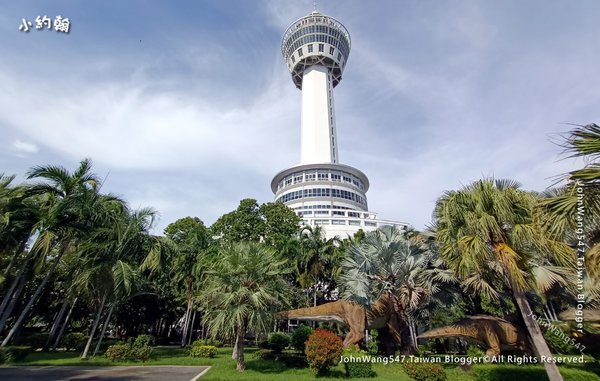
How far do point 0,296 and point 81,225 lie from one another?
7.15 m

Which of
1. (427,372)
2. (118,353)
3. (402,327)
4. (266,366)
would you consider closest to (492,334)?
(427,372)

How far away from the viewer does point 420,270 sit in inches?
698

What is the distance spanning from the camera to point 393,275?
17.4 m

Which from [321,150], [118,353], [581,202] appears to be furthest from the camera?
[321,150]

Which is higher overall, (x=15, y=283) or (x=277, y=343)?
(x=15, y=283)

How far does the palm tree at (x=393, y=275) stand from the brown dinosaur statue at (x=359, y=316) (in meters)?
0.45

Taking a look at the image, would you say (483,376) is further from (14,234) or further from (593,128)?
(14,234)

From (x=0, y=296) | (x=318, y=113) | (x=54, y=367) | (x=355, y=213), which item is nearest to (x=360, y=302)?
(x=54, y=367)

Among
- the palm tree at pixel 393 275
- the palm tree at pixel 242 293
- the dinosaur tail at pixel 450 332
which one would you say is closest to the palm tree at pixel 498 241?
the dinosaur tail at pixel 450 332

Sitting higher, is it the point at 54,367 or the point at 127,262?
the point at 127,262

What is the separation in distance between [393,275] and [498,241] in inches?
289

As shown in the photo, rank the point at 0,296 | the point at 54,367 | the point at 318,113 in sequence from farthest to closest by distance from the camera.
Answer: the point at 318,113 < the point at 0,296 < the point at 54,367

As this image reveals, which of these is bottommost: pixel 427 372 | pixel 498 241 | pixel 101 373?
pixel 101 373

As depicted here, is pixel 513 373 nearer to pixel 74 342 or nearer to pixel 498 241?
pixel 498 241
